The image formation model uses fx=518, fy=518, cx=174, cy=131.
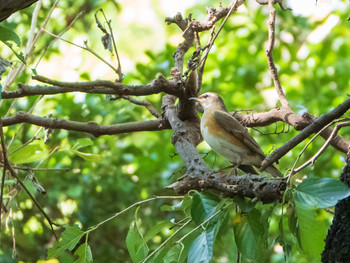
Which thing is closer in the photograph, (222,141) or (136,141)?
(222,141)

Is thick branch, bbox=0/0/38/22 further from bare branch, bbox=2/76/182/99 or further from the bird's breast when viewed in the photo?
the bird's breast

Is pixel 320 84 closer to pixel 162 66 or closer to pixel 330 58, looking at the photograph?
pixel 330 58

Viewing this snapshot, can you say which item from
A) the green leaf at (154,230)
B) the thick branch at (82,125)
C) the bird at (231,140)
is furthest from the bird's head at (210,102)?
the green leaf at (154,230)

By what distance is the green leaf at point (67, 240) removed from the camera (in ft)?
7.57

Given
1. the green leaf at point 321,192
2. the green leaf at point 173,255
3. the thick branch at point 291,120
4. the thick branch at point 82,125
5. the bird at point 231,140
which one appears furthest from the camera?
the bird at point 231,140

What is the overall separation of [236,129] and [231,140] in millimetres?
103

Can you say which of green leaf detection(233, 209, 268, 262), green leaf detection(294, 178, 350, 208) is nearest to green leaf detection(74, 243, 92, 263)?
green leaf detection(233, 209, 268, 262)

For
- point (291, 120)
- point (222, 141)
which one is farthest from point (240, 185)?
point (222, 141)

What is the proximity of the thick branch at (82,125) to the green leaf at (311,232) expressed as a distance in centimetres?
158

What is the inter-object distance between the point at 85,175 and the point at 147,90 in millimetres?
2664

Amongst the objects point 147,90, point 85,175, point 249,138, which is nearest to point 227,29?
point 85,175

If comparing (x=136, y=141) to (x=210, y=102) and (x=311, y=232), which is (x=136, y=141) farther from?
(x=311, y=232)

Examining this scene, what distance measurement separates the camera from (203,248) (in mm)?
1904

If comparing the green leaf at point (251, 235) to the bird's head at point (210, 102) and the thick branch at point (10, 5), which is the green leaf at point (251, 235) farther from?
the bird's head at point (210, 102)
